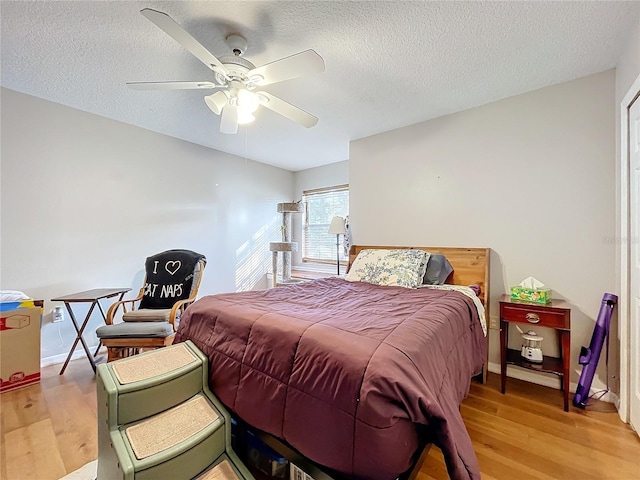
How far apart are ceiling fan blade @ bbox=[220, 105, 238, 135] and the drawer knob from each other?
8.79 ft

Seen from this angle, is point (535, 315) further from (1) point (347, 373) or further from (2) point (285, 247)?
(2) point (285, 247)

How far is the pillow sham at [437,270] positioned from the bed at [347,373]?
0.68m

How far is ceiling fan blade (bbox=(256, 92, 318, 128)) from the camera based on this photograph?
6.16 feet

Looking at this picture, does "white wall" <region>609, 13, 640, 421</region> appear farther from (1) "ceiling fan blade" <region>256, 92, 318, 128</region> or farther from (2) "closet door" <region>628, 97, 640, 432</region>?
(1) "ceiling fan blade" <region>256, 92, 318, 128</region>

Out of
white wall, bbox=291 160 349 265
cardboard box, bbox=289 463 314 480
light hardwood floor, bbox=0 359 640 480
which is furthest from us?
white wall, bbox=291 160 349 265

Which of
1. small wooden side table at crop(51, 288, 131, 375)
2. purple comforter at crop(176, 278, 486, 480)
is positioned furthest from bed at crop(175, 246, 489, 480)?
small wooden side table at crop(51, 288, 131, 375)

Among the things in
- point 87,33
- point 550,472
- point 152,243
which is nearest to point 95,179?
point 152,243

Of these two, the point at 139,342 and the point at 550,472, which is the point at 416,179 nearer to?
the point at 550,472

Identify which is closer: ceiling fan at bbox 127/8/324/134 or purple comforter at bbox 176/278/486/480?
purple comforter at bbox 176/278/486/480

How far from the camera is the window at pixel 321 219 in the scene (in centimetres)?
448

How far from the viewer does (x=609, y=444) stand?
1.60 meters

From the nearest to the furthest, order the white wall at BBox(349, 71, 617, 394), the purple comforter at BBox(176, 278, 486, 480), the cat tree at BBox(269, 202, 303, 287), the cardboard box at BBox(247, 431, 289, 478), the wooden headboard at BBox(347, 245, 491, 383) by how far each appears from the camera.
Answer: the purple comforter at BBox(176, 278, 486, 480) < the cardboard box at BBox(247, 431, 289, 478) < the white wall at BBox(349, 71, 617, 394) < the wooden headboard at BBox(347, 245, 491, 383) < the cat tree at BBox(269, 202, 303, 287)

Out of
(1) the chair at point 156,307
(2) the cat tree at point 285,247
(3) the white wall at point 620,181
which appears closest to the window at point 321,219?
(2) the cat tree at point 285,247

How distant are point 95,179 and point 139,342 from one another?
1862 millimetres
